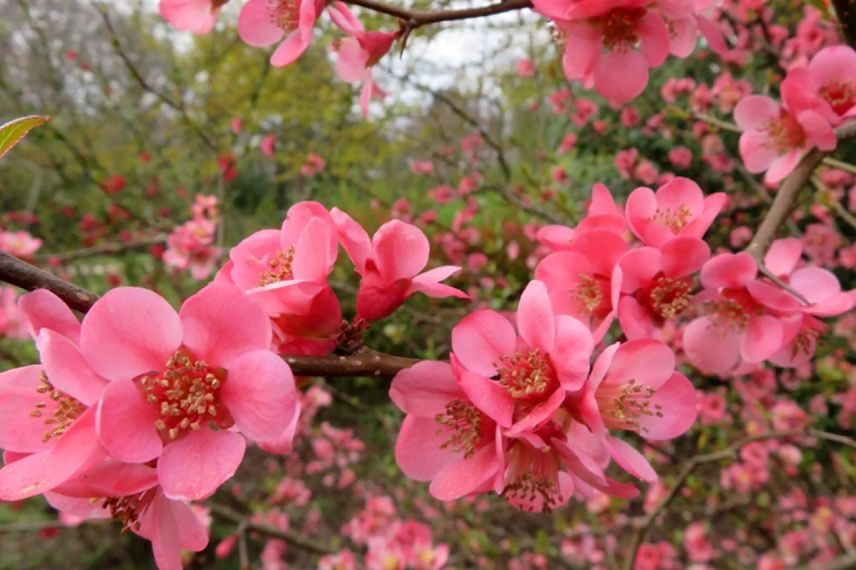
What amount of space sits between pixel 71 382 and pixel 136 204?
4.78m

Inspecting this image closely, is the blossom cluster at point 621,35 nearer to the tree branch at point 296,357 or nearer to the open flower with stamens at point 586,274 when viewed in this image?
the open flower with stamens at point 586,274

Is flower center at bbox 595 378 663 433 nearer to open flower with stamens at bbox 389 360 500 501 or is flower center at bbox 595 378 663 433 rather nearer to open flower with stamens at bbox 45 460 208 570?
open flower with stamens at bbox 389 360 500 501

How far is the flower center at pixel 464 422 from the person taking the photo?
1.96 ft

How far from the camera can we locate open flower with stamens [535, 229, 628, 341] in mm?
Answer: 689

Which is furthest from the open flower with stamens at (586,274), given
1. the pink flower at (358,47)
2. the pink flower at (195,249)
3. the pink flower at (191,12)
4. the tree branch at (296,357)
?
the pink flower at (195,249)

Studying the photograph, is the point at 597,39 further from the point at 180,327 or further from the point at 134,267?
the point at 134,267

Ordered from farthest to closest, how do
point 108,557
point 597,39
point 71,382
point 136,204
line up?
point 136,204
point 108,557
point 597,39
point 71,382

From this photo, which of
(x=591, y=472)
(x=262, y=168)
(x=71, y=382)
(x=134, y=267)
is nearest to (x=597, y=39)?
(x=591, y=472)

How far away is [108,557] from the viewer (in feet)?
13.0

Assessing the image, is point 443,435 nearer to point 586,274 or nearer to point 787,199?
Result: point 586,274

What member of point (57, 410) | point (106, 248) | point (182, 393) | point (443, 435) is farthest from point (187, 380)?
point (106, 248)

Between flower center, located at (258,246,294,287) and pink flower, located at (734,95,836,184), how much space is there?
2.39 ft

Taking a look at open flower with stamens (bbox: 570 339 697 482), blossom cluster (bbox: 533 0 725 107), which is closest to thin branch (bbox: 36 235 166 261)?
blossom cluster (bbox: 533 0 725 107)

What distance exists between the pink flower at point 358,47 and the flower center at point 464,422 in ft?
1.94
